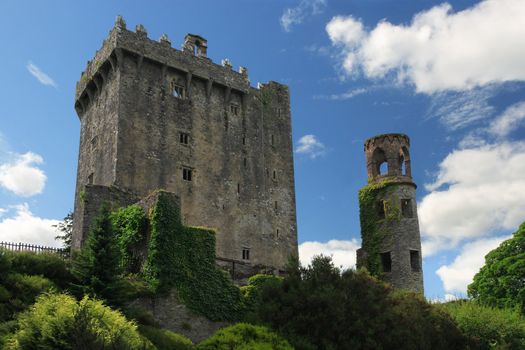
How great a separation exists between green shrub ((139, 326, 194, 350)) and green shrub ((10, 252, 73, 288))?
14.4 feet

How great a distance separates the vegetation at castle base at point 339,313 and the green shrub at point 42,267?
7.81 meters

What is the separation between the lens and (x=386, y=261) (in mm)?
41031

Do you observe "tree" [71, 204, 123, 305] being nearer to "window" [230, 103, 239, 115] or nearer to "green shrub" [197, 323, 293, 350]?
"green shrub" [197, 323, 293, 350]

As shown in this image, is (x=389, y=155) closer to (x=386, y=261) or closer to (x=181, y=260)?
(x=386, y=261)

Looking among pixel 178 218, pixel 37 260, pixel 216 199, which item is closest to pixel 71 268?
pixel 37 260

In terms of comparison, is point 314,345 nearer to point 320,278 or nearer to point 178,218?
point 320,278

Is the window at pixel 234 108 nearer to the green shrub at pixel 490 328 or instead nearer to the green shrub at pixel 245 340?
the green shrub at pixel 490 328

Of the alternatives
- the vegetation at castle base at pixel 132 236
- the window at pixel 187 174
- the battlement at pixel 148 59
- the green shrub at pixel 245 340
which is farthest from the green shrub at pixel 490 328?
the battlement at pixel 148 59

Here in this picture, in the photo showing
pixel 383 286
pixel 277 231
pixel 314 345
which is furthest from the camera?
pixel 277 231

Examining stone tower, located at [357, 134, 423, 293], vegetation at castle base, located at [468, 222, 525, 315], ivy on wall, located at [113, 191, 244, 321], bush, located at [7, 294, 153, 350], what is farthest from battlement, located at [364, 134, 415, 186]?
bush, located at [7, 294, 153, 350]

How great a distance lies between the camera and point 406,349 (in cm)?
2478

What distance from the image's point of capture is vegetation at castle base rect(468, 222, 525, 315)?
4031cm

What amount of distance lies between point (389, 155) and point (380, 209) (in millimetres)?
3869

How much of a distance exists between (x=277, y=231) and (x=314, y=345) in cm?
2193
